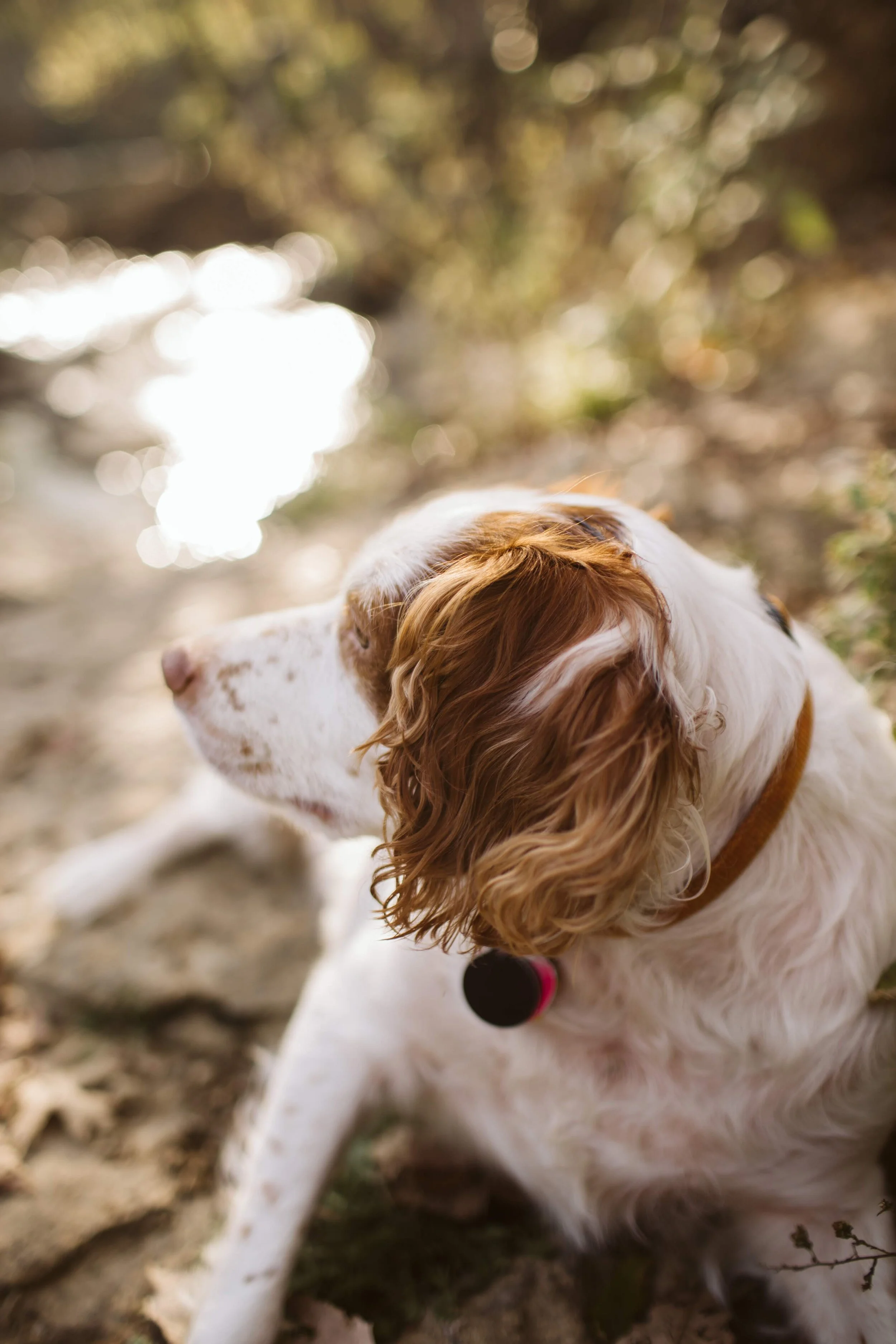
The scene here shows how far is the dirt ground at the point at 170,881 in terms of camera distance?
1.66 meters

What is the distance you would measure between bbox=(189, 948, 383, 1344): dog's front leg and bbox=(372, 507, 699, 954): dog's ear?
500 mm

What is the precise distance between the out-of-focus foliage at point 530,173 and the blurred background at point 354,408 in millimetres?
28

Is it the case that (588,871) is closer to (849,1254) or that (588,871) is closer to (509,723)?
(509,723)

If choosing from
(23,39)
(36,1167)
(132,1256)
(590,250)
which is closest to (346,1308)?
(132,1256)

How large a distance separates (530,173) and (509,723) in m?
5.20

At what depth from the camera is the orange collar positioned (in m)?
1.29

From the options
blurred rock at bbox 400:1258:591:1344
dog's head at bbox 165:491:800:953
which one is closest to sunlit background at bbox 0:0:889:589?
dog's head at bbox 165:491:800:953

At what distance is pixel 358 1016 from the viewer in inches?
67.7

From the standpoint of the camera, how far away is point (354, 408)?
613 centimetres

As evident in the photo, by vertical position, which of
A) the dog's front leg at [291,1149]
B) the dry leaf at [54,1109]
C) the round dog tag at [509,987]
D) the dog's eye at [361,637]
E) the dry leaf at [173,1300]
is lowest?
the dry leaf at [173,1300]

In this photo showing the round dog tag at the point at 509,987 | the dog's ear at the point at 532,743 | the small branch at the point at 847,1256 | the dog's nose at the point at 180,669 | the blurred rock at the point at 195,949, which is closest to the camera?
the dog's ear at the point at 532,743

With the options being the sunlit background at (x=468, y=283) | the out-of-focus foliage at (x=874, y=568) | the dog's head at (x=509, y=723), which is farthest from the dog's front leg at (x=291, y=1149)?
the sunlit background at (x=468, y=283)

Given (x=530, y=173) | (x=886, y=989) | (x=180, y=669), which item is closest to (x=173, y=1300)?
(x=180, y=669)

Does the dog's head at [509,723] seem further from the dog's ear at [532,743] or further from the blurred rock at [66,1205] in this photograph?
the blurred rock at [66,1205]
